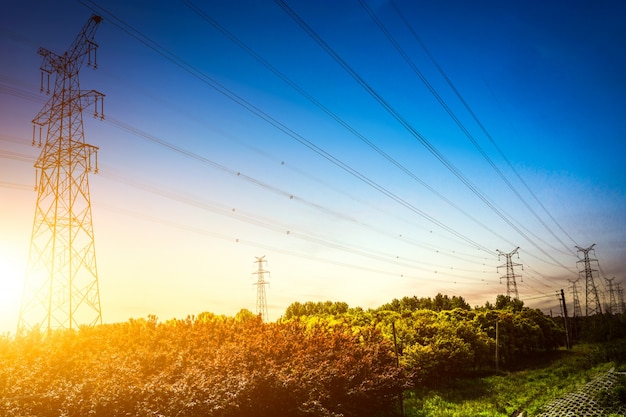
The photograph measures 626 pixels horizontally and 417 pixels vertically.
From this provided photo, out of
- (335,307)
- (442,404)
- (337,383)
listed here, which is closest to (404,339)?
(442,404)

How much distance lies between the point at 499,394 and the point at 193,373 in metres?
19.8

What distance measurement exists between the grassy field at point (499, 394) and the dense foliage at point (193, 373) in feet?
13.2

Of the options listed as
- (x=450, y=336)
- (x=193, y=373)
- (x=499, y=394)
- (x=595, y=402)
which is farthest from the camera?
(x=450, y=336)

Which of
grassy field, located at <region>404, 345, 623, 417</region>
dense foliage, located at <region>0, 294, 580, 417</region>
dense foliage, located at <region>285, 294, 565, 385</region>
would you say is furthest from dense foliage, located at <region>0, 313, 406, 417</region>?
dense foliage, located at <region>285, 294, 565, 385</region>

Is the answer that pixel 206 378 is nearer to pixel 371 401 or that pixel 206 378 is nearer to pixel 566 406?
pixel 371 401

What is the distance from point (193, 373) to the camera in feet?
39.0

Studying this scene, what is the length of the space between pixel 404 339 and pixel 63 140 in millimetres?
23333

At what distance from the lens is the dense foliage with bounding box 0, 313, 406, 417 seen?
32.9ft

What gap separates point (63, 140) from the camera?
19578 mm

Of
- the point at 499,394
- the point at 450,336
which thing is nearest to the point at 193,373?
the point at 499,394

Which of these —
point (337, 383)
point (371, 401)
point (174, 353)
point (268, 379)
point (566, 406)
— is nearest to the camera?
point (268, 379)

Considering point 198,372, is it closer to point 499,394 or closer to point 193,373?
point 193,373

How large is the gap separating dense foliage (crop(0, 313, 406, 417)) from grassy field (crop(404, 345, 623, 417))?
4025 mm

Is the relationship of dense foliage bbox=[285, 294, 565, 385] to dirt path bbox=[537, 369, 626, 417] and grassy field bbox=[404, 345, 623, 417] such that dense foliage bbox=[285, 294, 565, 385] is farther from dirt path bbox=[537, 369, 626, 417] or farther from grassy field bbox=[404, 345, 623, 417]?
dirt path bbox=[537, 369, 626, 417]
